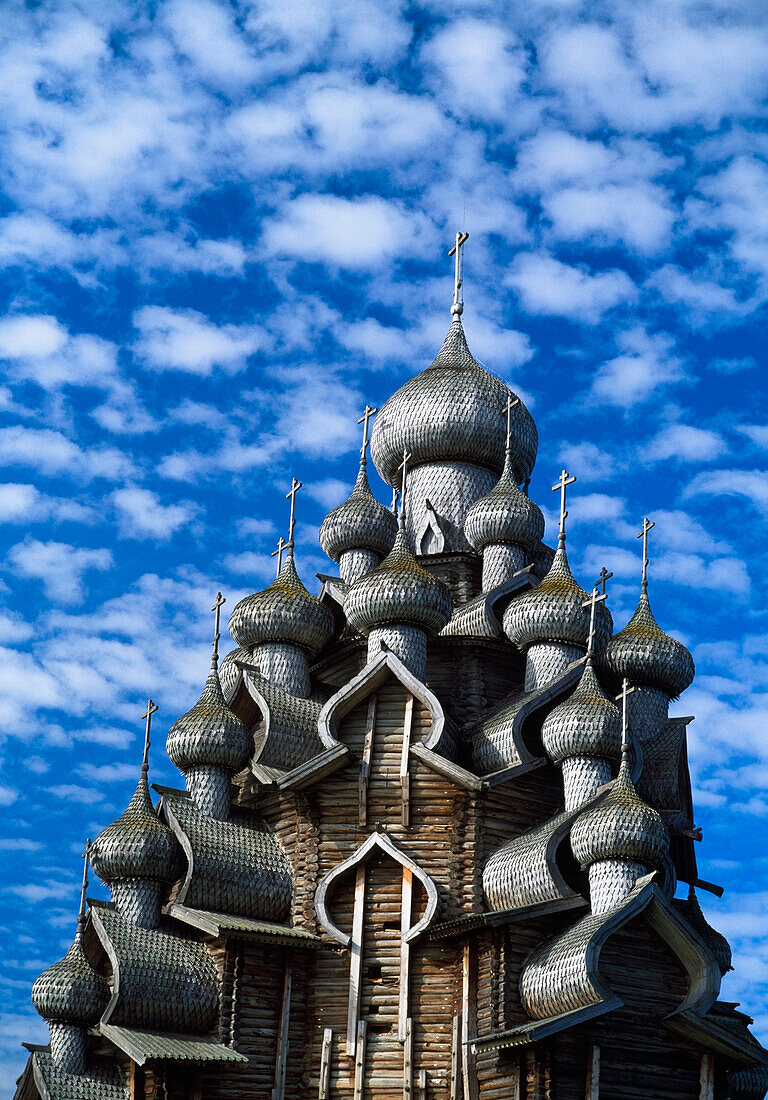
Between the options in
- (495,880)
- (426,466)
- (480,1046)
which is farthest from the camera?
(426,466)

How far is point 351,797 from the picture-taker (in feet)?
61.6

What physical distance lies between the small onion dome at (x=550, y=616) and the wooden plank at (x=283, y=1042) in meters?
5.08

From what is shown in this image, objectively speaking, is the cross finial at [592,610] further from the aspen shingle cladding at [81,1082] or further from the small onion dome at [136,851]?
the aspen shingle cladding at [81,1082]

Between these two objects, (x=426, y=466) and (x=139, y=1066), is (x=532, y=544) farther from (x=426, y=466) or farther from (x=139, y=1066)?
(x=139, y=1066)

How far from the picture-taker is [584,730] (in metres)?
18.3

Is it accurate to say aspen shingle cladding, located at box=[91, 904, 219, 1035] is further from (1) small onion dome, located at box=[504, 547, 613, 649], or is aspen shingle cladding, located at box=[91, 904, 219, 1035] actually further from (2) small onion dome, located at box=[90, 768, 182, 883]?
(1) small onion dome, located at box=[504, 547, 613, 649]

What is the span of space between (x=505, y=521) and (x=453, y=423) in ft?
8.73

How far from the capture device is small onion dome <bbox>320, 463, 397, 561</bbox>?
23.2 meters

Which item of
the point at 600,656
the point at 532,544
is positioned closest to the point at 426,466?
the point at 532,544

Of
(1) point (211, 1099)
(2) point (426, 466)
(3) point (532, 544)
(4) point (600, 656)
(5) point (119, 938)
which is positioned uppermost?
(2) point (426, 466)

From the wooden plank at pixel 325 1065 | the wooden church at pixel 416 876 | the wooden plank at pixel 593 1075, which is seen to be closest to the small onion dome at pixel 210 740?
the wooden church at pixel 416 876

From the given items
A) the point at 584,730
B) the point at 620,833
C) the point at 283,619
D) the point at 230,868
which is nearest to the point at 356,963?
the point at 230,868

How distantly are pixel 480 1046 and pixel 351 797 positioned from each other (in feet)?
11.0

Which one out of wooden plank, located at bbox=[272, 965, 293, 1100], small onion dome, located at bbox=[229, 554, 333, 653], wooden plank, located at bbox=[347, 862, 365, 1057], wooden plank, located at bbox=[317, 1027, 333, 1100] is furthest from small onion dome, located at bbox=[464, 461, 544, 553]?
wooden plank, located at bbox=[317, 1027, 333, 1100]
